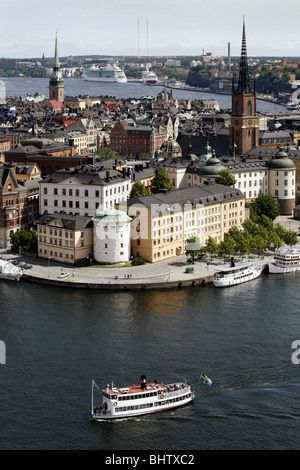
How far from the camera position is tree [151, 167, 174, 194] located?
2623 inches

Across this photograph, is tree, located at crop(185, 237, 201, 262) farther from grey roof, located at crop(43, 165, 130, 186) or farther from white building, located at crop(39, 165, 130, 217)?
grey roof, located at crop(43, 165, 130, 186)

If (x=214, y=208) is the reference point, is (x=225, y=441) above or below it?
below

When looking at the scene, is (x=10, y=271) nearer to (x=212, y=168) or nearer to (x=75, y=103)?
(x=212, y=168)

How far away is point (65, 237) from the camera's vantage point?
5231 cm

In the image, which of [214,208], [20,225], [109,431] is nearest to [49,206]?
[20,225]

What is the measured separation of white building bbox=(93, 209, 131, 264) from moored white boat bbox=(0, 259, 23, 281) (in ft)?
15.7

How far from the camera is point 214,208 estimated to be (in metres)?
57.3

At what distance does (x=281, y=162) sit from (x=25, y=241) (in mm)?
23293

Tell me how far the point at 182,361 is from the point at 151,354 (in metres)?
1.57

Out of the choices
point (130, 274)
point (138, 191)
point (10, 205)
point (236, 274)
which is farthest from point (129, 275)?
point (138, 191)

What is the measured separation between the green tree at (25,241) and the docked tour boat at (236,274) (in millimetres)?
11622

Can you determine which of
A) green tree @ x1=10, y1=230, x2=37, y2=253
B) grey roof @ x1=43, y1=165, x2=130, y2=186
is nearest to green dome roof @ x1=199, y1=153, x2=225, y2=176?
grey roof @ x1=43, y1=165, x2=130, y2=186

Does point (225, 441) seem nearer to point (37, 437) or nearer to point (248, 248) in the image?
point (37, 437)

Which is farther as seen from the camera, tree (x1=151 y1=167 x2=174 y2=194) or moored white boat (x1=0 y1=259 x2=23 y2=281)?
tree (x1=151 y1=167 x2=174 y2=194)
